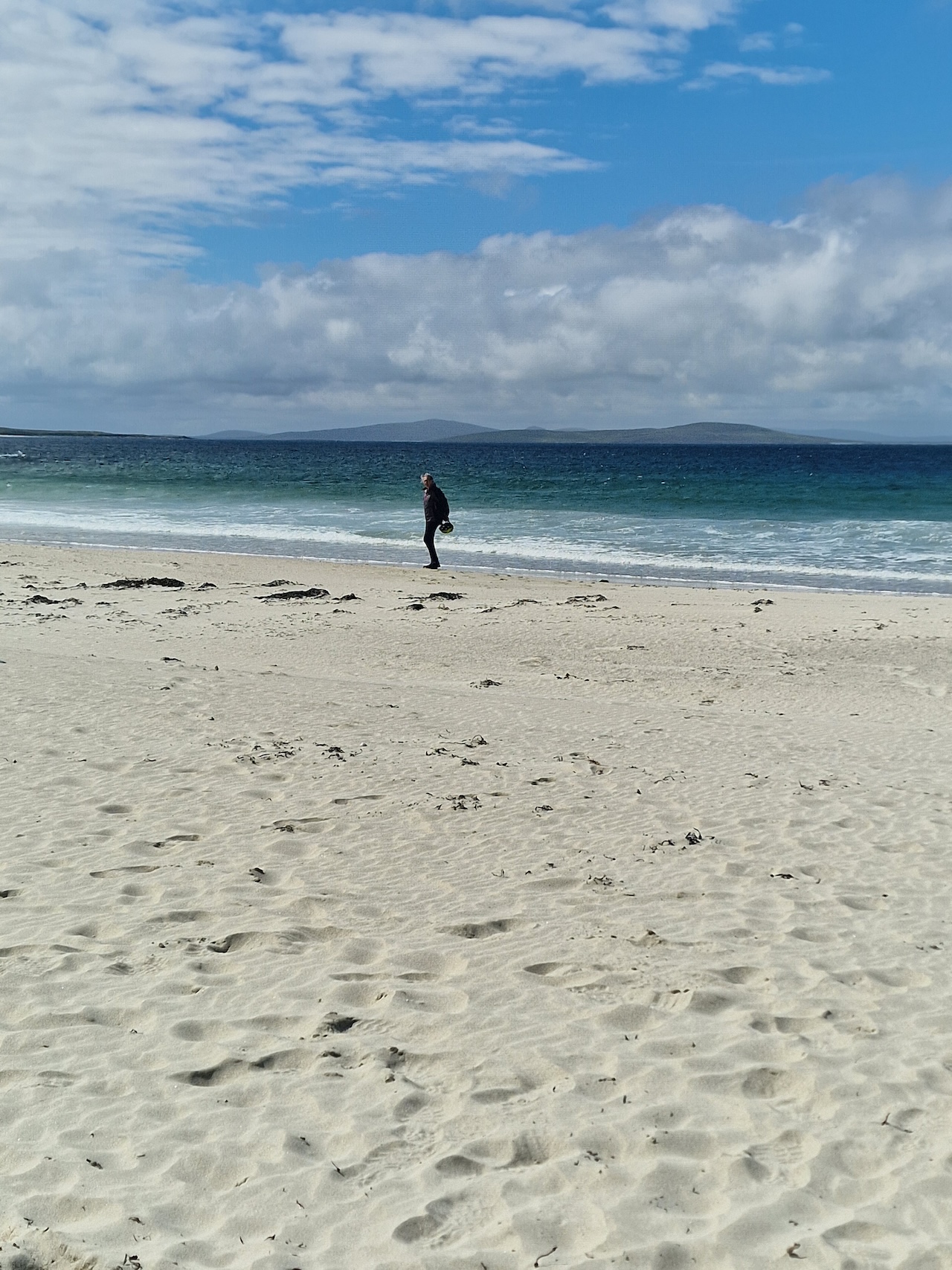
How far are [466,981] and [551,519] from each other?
30.6 m

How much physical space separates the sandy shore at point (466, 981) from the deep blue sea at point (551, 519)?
46.1 ft

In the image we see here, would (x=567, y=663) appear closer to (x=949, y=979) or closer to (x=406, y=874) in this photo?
(x=406, y=874)

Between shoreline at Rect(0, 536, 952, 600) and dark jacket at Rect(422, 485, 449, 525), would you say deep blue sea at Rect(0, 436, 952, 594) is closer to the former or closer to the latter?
shoreline at Rect(0, 536, 952, 600)

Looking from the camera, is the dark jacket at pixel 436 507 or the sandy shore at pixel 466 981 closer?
the sandy shore at pixel 466 981

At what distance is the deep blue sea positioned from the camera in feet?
79.5

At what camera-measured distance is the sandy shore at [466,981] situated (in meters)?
3.02

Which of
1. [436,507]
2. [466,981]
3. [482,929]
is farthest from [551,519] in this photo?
[466,981]

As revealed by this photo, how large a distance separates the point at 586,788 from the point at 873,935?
2524mm

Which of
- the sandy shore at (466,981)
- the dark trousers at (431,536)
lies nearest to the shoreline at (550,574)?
the dark trousers at (431,536)

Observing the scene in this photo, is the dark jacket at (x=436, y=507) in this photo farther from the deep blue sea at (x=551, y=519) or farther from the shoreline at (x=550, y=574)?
the deep blue sea at (x=551, y=519)

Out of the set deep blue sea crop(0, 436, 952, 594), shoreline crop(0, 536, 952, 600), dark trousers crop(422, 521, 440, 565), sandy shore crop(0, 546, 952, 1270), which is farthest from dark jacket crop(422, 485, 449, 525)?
sandy shore crop(0, 546, 952, 1270)

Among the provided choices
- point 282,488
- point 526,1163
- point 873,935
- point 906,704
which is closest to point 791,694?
point 906,704

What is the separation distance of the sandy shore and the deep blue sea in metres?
14.1

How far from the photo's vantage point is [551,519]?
1361 inches
